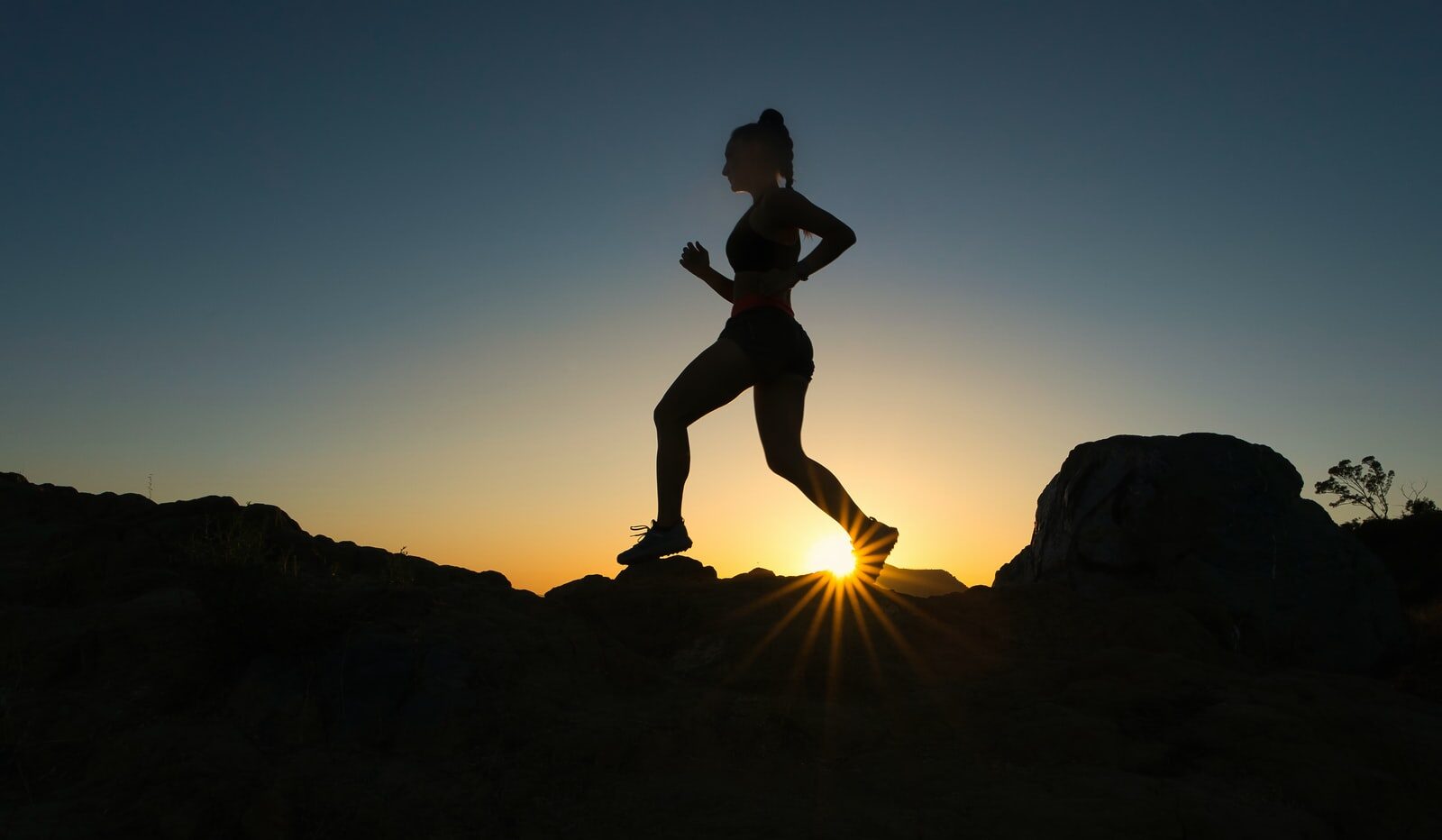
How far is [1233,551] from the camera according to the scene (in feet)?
16.0

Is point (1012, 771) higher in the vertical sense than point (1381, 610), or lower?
lower

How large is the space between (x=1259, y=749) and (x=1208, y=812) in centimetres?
53

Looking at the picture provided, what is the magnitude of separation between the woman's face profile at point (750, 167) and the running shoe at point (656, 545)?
175 centimetres

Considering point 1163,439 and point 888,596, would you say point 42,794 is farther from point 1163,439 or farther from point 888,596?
point 1163,439

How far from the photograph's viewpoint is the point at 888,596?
165 inches

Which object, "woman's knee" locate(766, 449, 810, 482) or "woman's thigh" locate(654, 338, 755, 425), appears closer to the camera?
"woman's thigh" locate(654, 338, 755, 425)

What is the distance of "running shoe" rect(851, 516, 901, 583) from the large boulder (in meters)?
1.40

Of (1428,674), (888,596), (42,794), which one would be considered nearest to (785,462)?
(888,596)

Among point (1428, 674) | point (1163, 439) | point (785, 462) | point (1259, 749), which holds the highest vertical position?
point (1163, 439)

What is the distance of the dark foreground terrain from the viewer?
7.23 ft

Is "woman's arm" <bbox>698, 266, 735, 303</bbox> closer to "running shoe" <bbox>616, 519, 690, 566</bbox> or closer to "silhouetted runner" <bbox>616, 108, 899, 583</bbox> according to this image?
"silhouetted runner" <bbox>616, 108, 899, 583</bbox>

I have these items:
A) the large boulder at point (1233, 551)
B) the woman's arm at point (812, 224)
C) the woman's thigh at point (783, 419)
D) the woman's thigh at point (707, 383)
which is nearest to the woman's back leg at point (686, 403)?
the woman's thigh at point (707, 383)

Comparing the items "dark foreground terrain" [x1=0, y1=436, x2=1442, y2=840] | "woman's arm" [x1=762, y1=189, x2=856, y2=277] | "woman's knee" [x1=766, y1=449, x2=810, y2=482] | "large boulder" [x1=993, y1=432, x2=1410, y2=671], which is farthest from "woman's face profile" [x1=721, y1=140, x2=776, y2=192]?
"large boulder" [x1=993, y1=432, x2=1410, y2=671]

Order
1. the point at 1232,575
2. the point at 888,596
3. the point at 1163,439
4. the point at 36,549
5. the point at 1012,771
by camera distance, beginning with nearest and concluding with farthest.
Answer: the point at 1012,771
the point at 36,549
the point at 888,596
the point at 1232,575
the point at 1163,439
